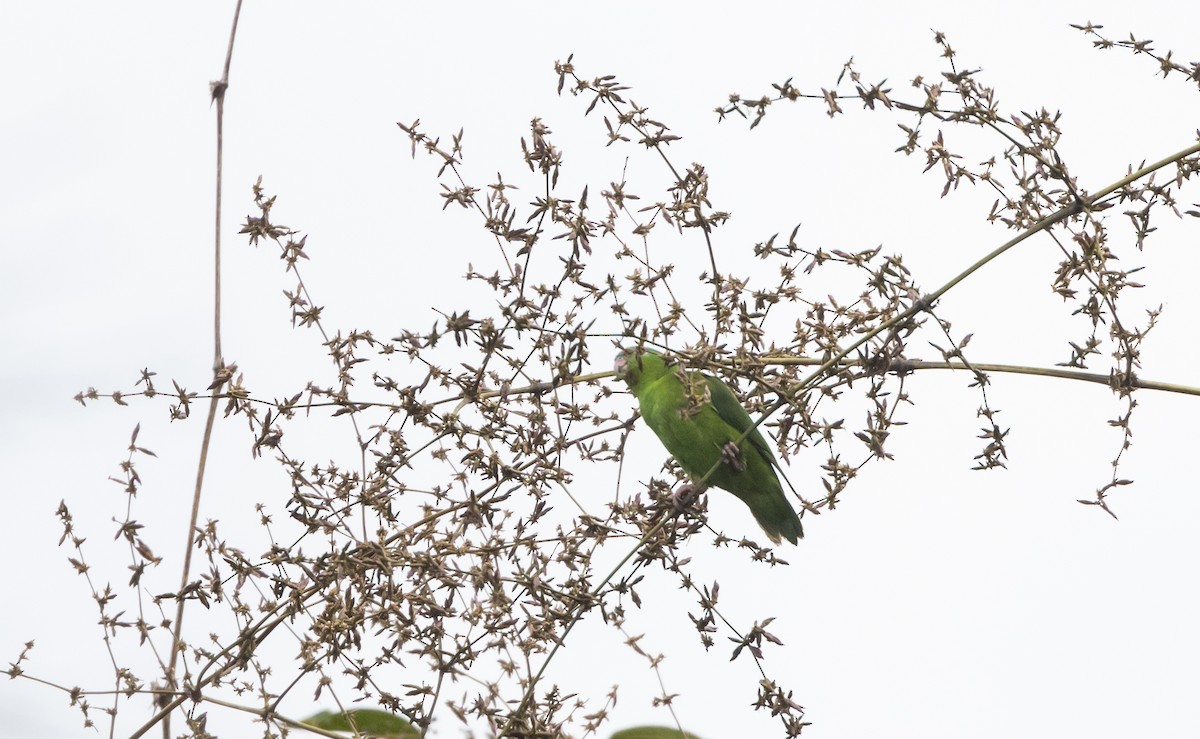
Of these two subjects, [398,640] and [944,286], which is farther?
[398,640]

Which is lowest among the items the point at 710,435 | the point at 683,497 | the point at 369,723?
the point at 369,723

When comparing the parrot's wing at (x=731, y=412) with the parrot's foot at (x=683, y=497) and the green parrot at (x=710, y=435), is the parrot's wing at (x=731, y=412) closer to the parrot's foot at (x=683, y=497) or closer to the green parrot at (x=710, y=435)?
the green parrot at (x=710, y=435)

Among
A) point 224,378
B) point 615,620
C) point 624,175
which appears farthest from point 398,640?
point 624,175

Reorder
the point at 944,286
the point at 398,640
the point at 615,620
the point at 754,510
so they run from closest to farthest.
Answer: the point at 944,286 < the point at 398,640 < the point at 615,620 < the point at 754,510

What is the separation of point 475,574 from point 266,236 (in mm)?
1052

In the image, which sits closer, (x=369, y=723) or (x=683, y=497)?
(x=683, y=497)

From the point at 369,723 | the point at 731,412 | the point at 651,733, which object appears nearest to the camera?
the point at 651,733

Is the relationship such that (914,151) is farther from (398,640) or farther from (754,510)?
(754,510)

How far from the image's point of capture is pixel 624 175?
306cm

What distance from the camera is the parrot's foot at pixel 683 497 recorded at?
279 cm

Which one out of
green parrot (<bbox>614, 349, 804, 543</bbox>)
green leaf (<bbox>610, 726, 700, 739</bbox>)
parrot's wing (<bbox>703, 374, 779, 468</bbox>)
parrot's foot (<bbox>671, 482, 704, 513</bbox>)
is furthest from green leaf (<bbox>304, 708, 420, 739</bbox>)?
parrot's wing (<bbox>703, 374, 779, 468</bbox>)

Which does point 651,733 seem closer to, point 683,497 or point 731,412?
point 683,497

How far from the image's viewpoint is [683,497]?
2.86m

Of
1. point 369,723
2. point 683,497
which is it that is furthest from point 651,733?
point 369,723
